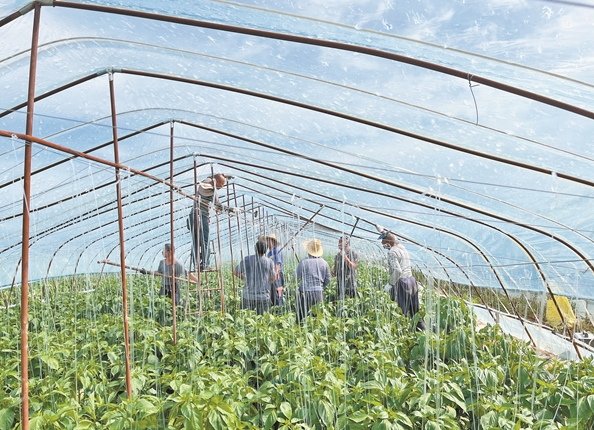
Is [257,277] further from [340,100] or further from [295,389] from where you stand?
[295,389]

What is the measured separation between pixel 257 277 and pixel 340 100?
10.6 ft

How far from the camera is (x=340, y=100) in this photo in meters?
4.34

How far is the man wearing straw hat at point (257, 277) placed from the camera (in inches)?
259

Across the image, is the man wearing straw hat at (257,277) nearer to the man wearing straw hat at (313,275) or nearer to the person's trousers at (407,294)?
the man wearing straw hat at (313,275)

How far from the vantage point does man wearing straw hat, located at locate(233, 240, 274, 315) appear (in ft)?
21.5

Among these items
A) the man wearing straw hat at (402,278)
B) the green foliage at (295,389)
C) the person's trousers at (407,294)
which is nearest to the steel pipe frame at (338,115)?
the green foliage at (295,389)

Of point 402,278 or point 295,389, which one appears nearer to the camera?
point 295,389

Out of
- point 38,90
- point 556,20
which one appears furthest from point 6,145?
point 556,20

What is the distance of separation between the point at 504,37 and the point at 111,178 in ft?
18.8

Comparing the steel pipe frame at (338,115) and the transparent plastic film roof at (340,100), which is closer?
the transparent plastic film roof at (340,100)


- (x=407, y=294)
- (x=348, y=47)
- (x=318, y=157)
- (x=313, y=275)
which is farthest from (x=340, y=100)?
(x=407, y=294)

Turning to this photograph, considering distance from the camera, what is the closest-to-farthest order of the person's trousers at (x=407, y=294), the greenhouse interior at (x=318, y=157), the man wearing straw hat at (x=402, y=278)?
the greenhouse interior at (x=318, y=157), the man wearing straw hat at (x=402, y=278), the person's trousers at (x=407, y=294)

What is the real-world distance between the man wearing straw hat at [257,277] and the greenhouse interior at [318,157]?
0.10 feet

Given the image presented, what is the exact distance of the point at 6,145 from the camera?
5512 millimetres
